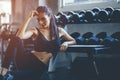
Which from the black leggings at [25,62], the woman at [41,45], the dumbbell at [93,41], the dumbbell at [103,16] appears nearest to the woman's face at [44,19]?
the woman at [41,45]

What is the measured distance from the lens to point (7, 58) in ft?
7.24

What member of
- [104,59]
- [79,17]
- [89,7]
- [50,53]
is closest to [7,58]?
[50,53]

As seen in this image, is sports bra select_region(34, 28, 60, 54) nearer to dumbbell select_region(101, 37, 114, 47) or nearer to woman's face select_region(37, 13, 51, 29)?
woman's face select_region(37, 13, 51, 29)

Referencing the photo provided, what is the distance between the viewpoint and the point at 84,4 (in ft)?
12.4

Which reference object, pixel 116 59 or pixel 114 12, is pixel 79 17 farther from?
pixel 116 59

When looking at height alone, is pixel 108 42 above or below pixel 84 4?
below

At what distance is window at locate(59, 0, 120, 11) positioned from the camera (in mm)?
3433

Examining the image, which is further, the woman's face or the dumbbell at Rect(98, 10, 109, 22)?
the dumbbell at Rect(98, 10, 109, 22)

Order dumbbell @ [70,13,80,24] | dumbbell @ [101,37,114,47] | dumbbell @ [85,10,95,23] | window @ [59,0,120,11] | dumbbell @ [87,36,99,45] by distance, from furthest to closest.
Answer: window @ [59,0,120,11] < dumbbell @ [70,13,80,24] < dumbbell @ [85,10,95,23] < dumbbell @ [87,36,99,45] < dumbbell @ [101,37,114,47]

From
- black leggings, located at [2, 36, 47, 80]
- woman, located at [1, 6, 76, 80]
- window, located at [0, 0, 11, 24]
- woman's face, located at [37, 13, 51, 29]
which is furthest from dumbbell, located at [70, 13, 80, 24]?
window, located at [0, 0, 11, 24]

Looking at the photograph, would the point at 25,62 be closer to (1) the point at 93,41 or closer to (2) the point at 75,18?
(1) the point at 93,41

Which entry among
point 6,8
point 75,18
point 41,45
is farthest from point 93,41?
point 6,8

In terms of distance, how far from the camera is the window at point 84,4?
3.43m

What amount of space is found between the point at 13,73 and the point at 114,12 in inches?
52.1
